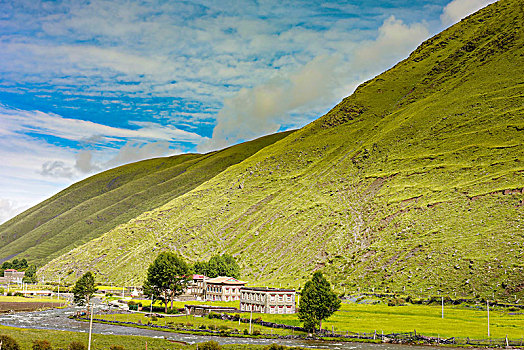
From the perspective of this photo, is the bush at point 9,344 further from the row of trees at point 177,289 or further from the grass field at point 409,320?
the row of trees at point 177,289


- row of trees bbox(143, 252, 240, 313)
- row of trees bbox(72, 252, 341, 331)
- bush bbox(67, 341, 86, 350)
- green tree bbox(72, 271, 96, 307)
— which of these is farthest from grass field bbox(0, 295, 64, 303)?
bush bbox(67, 341, 86, 350)

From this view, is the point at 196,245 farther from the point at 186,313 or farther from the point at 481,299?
the point at 481,299

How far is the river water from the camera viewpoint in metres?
68.5

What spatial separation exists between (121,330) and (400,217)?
83546 millimetres

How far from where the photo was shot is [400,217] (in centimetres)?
13812

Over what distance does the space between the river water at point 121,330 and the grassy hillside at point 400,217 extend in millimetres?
39636

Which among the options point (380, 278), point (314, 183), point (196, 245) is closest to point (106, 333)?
point (380, 278)

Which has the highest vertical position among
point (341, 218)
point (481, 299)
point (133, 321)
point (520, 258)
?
point (341, 218)

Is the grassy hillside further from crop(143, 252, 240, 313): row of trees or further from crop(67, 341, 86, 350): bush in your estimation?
crop(67, 341, 86, 350): bush

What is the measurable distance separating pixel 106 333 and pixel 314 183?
383ft

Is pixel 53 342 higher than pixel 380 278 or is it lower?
lower

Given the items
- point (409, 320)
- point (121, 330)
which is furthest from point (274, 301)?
point (121, 330)

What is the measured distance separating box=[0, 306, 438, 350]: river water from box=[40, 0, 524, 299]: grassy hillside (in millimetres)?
39636

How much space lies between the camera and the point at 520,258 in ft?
330
